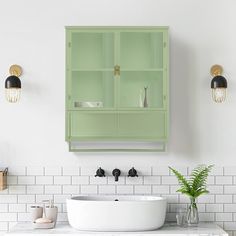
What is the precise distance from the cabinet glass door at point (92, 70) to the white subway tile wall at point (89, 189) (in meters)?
0.57

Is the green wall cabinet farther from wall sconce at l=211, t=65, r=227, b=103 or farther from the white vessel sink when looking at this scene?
the white vessel sink

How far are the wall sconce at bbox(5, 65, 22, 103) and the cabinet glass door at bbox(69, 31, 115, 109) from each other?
43 cm

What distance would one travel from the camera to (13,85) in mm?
5020

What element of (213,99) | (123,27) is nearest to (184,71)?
(213,99)

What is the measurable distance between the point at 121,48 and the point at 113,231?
4.61ft

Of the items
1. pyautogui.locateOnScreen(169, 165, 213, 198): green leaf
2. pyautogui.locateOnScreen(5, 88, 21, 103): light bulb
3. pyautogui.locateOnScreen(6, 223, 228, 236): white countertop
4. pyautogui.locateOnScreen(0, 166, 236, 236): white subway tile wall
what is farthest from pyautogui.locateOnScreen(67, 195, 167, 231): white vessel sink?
pyautogui.locateOnScreen(5, 88, 21, 103): light bulb

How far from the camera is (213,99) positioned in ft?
17.2

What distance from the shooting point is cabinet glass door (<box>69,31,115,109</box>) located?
503cm

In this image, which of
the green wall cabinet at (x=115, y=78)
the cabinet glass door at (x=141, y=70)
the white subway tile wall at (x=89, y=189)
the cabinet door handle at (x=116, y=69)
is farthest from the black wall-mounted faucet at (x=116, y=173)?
the cabinet door handle at (x=116, y=69)

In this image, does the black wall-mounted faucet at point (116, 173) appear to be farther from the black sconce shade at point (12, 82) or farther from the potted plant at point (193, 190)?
the black sconce shade at point (12, 82)

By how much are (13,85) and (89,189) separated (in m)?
1.03

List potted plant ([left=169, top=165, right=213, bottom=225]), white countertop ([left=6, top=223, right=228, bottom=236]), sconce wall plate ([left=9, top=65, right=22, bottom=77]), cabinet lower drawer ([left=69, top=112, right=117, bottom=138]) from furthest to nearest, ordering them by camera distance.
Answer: sconce wall plate ([left=9, top=65, right=22, bottom=77]), cabinet lower drawer ([left=69, top=112, right=117, bottom=138]), potted plant ([left=169, top=165, right=213, bottom=225]), white countertop ([left=6, top=223, right=228, bottom=236])

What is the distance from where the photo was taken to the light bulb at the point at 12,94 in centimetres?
509

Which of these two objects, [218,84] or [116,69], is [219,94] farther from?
[116,69]
